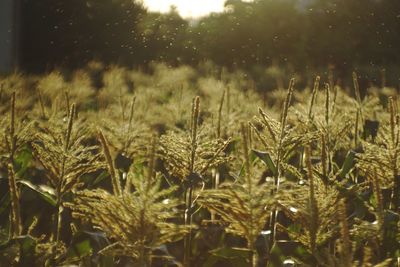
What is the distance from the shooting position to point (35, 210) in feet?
8.03

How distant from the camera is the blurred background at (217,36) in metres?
11.9

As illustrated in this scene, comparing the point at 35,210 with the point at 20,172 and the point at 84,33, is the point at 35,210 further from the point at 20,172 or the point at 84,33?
the point at 84,33

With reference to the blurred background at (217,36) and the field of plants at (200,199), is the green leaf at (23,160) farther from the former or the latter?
the blurred background at (217,36)

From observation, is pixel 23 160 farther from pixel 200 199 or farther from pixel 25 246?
pixel 200 199

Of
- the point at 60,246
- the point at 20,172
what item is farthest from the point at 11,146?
the point at 20,172

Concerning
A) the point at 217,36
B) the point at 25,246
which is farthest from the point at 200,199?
the point at 217,36

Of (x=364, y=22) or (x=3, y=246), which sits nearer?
(x=3, y=246)

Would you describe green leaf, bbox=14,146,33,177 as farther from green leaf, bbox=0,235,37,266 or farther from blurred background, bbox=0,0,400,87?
blurred background, bbox=0,0,400,87

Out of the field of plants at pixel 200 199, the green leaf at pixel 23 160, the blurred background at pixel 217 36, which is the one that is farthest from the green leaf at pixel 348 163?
the blurred background at pixel 217 36

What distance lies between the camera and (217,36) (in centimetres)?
1691

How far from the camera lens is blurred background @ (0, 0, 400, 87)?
11859mm

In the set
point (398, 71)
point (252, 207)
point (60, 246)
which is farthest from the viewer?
point (398, 71)

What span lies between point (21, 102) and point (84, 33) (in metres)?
9.37

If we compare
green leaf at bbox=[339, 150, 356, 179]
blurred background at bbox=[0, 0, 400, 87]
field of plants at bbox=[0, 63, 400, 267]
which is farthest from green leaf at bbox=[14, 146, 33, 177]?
blurred background at bbox=[0, 0, 400, 87]
